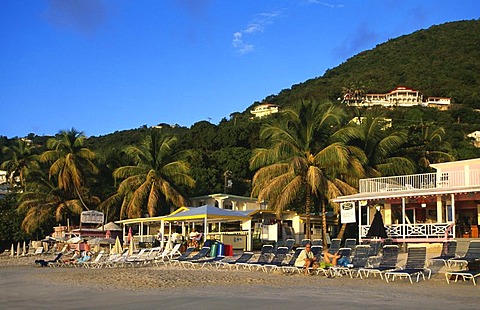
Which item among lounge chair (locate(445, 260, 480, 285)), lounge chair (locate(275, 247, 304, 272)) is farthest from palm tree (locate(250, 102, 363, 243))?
lounge chair (locate(445, 260, 480, 285))

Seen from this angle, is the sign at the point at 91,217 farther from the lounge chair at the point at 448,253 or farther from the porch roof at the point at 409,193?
the lounge chair at the point at 448,253

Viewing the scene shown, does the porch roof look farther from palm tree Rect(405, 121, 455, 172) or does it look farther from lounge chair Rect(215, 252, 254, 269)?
palm tree Rect(405, 121, 455, 172)

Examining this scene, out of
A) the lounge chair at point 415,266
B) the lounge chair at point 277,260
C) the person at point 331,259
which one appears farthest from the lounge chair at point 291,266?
the lounge chair at point 415,266

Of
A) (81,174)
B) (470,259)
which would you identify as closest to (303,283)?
(470,259)

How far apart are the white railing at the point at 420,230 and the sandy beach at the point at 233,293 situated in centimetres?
855

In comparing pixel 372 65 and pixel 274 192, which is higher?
pixel 372 65

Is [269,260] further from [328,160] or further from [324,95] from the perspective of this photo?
[324,95]

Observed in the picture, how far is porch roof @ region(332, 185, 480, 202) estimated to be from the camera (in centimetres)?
2294

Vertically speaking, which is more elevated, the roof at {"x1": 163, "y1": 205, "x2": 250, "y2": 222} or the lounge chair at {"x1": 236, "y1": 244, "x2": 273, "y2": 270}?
the roof at {"x1": 163, "y1": 205, "x2": 250, "y2": 222}

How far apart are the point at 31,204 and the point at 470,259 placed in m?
33.5

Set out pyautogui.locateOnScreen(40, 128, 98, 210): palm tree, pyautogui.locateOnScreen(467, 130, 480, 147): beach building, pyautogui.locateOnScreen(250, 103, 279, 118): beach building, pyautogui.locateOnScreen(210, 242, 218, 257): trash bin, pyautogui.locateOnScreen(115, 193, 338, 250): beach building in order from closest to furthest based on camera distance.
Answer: pyautogui.locateOnScreen(210, 242, 218, 257): trash bin, pyautogui.locateOnScreen(115, 193, 338, 250): beach building, pyautogui.locateOnScreen(40, 128, 98, 210): palm tree, pyautogui.locateOnScreen(467, 130, 480, 147): beach building, pyautogui.locateOnScreen(250, 103, 279, 118): beach building

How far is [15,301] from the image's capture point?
38.2ft

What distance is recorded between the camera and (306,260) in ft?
54.9

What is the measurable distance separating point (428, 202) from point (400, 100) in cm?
7107
